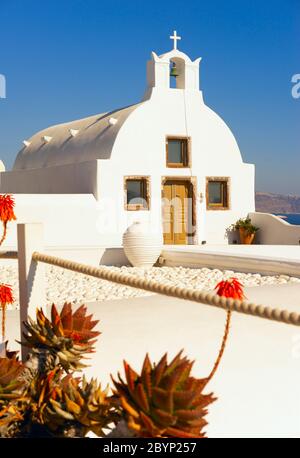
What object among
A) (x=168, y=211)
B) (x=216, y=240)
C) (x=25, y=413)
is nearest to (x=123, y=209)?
(x=168, y=211)

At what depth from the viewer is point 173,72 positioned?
782 inches

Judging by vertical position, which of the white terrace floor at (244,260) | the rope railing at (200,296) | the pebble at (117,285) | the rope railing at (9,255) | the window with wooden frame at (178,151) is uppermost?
the window with wooden frame at (178,151)

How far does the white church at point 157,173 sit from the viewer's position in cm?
1772

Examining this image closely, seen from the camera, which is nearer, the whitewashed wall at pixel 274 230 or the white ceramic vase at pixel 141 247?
the white ceramic vase at pixel 141 247

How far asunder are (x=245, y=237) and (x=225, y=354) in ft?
47.8

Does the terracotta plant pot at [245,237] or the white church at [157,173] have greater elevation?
the white church at [157,173]

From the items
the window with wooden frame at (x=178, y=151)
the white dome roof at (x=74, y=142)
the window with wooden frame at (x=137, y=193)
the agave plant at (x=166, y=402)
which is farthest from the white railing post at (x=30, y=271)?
the window with wooden frame at (x=178, y=151)

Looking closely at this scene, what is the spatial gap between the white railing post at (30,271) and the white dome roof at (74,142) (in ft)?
48.4

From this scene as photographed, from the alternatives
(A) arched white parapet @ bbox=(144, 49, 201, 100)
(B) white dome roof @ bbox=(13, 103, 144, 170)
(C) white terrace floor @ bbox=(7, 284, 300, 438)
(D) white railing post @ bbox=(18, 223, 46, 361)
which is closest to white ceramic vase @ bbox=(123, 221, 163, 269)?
(B) white dome roof @ bbox=(13, 103, 144, 170)

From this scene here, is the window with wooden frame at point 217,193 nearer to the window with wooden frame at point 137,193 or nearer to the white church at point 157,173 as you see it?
the white church at point 157,173

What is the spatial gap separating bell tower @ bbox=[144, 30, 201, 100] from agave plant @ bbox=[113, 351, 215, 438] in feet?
56.8

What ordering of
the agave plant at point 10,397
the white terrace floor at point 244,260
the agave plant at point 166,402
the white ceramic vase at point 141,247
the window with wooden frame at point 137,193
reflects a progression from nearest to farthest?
1. the agave plant at point 166,402
2. the agave plant at point 10,397
3. the white terrace floor at point 244,260
4. the white ceramic vase at point 141,247
5. the window with wooden frame at point 137,193

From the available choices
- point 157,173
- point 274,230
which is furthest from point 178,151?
point 274,230
